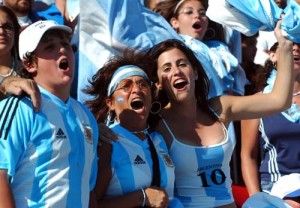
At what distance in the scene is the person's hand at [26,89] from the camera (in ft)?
10.3

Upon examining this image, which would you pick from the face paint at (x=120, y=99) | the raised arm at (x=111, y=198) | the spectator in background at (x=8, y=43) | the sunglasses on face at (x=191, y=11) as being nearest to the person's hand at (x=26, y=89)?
the raised arm at (x=111, y=198)

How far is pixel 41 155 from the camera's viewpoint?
3.17 m

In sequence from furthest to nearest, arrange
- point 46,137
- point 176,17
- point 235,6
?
point 176,17
point 235,6
point 46,137

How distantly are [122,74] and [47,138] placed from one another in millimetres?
750

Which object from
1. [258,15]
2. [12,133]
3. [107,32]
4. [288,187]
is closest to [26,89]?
[12,133]

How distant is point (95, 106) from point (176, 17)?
1.58m

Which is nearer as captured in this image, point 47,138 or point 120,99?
point 47,138

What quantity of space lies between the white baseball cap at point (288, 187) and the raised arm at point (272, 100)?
16.3 inches

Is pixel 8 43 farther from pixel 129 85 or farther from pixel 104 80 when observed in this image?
pixel 129 85

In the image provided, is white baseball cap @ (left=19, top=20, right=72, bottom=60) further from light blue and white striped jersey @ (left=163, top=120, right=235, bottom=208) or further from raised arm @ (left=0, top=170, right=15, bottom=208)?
light blue and white striped jersey @ (left=163, top=120, right=235, bottom=208)

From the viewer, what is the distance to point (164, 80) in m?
4.03

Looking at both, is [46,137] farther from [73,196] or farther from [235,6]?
[235,6]

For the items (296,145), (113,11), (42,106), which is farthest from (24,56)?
(296,145)

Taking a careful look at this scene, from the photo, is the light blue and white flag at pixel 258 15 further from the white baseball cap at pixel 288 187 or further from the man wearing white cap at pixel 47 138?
the man wearing white cap at pixel 47 138
